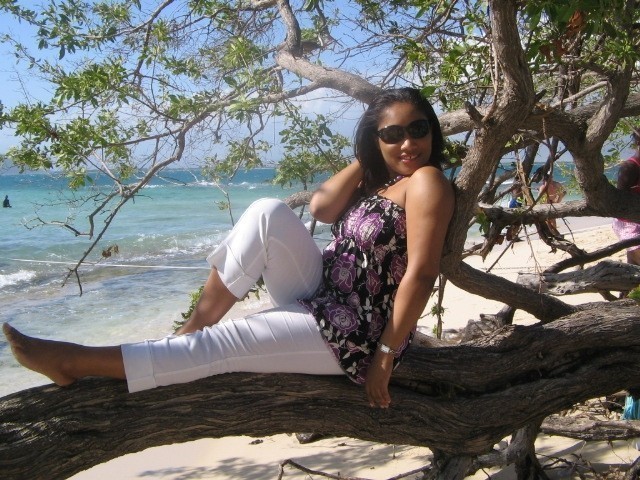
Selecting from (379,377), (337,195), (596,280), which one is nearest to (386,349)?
(379,377)

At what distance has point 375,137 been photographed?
270cm

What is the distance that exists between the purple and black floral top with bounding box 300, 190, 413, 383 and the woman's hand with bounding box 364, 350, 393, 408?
0.15 ft

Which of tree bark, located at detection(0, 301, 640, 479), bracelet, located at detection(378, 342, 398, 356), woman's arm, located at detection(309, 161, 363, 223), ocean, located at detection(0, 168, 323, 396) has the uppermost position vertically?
woman's arm, located at detection(309, 161, 363, 223)

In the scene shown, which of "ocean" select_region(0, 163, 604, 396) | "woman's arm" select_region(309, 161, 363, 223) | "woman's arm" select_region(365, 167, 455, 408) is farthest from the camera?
"ocean" select_region(0, 163, 604, 396)

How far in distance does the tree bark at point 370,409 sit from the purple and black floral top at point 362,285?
0.18 meters

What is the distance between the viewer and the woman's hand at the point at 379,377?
232 centimetres

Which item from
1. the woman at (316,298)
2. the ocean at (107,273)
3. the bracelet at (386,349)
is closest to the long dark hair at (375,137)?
the woman at (316,298)

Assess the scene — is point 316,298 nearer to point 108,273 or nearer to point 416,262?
point 416,262

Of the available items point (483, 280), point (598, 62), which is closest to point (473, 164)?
point (483, 280)

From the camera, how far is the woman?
2.21 m

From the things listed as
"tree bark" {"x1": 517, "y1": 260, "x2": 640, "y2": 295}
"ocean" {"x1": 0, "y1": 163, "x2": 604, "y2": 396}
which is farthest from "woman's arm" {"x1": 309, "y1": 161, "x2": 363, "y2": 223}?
"tree bark" {"x1": 517, "y1": 260, "x2": 640, "y2": 295}

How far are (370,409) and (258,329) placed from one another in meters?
0.54

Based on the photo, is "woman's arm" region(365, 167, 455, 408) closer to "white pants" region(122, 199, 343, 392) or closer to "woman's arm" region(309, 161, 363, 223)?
"white pants" region(122, 199, 343, 392)

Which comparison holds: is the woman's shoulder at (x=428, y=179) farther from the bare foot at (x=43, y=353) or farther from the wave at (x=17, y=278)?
the wave at (x=17, y=278)
